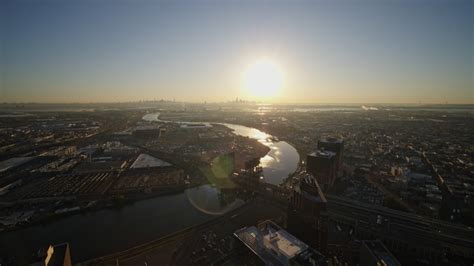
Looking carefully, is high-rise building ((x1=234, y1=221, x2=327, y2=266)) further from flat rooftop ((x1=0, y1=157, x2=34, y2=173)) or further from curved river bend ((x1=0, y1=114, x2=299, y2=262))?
flat rooftop ((x1=0, y1=157, x2=34, y2=173))

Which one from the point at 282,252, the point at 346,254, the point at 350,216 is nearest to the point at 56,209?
Answer: the point at 282,252

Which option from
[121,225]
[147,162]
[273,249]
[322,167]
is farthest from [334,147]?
[147,162]

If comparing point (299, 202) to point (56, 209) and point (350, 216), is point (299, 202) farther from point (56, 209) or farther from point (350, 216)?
point (56, 209)

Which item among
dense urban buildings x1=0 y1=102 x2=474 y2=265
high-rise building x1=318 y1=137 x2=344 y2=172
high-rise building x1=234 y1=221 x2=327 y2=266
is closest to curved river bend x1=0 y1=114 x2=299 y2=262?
dense urban buildings x1=0 y1=102 x2=474 y2=265

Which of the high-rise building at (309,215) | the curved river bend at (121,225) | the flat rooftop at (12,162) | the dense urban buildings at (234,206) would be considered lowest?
the curved river bend at (121,225)

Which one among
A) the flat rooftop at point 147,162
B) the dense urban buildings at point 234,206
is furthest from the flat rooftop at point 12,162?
the flat rooftop at point 147,162

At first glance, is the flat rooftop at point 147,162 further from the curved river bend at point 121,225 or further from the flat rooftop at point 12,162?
the flat rooftop at point 12,162
